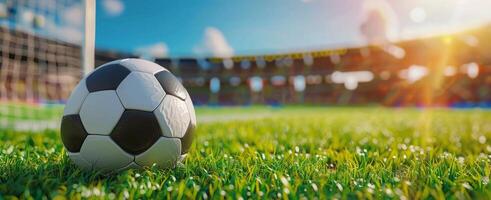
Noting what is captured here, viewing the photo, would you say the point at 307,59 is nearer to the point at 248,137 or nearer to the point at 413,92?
the point at 413,92

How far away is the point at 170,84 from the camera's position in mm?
2299

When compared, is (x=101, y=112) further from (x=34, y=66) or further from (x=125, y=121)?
(x=34, y=66)

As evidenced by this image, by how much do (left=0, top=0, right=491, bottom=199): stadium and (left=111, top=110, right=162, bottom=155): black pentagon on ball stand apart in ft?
0.55

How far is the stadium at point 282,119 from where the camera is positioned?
1.81 m

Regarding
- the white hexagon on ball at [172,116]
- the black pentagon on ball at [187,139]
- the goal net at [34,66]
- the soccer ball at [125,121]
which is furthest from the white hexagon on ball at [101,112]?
the goal net at [34,66]

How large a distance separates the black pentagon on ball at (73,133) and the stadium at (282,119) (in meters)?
0.17

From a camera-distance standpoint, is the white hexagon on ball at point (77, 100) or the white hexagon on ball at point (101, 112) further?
the white hexagon on ball at point (77, 100)

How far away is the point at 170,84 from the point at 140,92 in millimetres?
232

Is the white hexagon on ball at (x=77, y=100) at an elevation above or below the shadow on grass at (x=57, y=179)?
above

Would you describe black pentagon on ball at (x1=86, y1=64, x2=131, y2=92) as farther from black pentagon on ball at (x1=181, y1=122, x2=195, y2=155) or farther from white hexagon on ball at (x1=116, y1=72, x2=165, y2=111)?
black pentagon on ball at (x1=181, y1=122, x2=195, y2=155)

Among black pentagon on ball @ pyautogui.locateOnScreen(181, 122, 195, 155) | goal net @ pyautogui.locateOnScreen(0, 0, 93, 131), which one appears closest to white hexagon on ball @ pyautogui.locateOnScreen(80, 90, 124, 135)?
black pentagon on ball @ pyautogui.locateOnScreen(181, 122, 195, 155)

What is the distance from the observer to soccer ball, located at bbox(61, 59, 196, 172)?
2.05m

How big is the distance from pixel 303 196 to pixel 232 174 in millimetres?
582

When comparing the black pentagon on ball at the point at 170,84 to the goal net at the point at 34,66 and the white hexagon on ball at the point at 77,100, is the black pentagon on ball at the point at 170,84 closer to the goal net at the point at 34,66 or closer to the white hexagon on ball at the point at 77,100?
the white hexagon on ball at the point at 77,100
